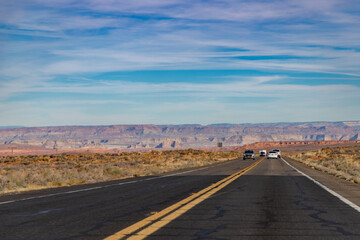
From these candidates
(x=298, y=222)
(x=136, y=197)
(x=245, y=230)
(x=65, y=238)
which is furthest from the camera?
(x=136, y=197)

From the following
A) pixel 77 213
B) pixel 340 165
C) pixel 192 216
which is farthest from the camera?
pixel 340 165

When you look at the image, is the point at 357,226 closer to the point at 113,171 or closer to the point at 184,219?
the point at 184,219

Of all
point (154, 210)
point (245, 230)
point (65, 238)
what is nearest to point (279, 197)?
point (154, 210)

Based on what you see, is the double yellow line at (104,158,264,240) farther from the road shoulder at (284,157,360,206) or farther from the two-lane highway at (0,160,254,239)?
the road shoulder at (284,157,360,206)

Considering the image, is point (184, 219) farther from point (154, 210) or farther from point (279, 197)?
point (279, 197)

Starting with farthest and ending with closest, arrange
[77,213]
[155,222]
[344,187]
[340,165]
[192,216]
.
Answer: [340,165] → [344,187] → [77,213] → [192,216] → [155,222]

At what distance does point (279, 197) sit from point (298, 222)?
450 cm

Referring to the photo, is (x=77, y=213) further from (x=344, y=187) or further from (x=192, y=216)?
(x=344, y=187)

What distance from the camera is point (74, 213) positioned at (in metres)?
9.27

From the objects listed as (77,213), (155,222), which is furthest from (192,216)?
(77,213)

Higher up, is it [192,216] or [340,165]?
[192,216]

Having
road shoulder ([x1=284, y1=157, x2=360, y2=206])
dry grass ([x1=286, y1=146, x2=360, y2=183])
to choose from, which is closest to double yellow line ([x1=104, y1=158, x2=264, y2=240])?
road shoulder ([x1=284, y1=157, x2=360, y2=206])

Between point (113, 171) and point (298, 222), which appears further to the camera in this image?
point (113, 171)

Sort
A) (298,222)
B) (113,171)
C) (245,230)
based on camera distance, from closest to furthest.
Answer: (245,230), (298,222), (113,171)
